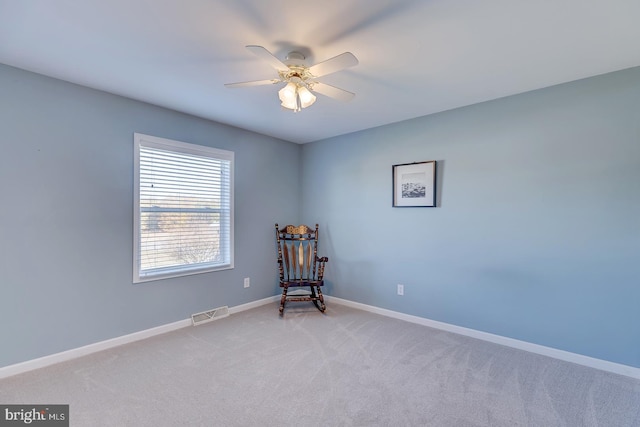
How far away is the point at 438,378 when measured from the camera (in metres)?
2.18

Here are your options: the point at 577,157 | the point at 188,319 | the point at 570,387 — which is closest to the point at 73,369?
the point at 188,319

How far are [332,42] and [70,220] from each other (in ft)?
8.55

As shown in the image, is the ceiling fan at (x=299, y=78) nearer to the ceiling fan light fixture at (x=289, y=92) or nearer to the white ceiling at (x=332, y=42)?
the ceiling fan light fixture at (x=289, y=92)

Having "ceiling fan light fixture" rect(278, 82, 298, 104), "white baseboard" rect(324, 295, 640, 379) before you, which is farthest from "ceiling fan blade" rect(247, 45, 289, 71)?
"white baseboard" rect(324, 295, 640, 379)

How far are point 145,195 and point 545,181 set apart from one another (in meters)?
3.85

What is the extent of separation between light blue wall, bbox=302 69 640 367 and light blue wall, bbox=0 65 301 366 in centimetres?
242

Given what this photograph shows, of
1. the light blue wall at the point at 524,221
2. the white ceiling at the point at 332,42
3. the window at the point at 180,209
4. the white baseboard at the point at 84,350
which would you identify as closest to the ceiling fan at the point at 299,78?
the white ceiling at the point at 332,42

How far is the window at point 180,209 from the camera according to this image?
9.50 ft

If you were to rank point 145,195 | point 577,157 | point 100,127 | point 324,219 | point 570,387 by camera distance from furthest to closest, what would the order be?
1. point 324,219
2. point 145,195
3. point 100,127
4. point 577,157
5. point 570,387

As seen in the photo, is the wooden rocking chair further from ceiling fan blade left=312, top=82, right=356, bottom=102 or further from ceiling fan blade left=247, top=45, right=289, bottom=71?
ceiling fan blade left=247, top=45, right=289, bottom=71

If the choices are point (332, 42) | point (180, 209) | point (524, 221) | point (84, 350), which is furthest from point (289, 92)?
point (84, 350)

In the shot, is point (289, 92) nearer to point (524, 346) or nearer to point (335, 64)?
point (335, 64)

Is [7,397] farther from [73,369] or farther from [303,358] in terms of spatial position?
[303,358]

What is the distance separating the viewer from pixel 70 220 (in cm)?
246
